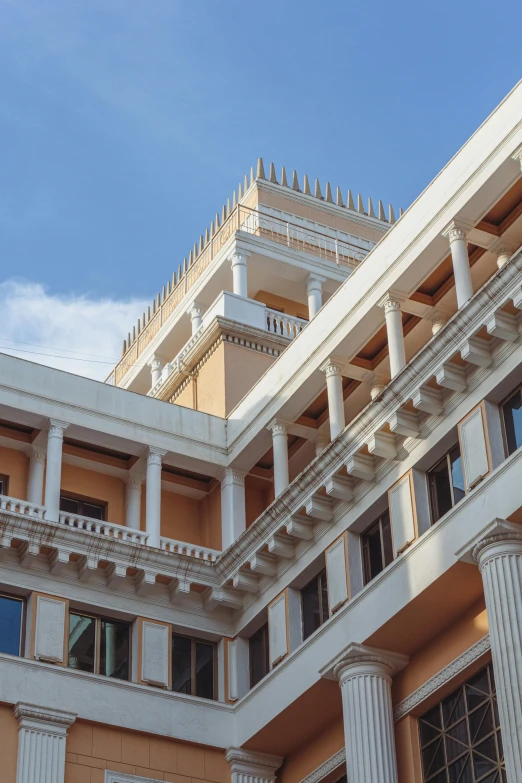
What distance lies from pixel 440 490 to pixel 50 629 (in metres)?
7.55

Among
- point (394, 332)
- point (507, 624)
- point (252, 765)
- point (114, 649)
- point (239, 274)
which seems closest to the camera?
point (507, 624)

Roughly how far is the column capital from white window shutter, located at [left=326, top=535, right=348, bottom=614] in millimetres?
4935

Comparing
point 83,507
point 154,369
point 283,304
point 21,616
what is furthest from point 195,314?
point 21,616

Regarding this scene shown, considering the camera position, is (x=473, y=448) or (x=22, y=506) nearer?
(x=473, y=448)

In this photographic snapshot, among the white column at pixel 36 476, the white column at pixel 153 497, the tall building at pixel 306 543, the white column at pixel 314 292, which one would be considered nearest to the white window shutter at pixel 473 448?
the tall building at pixel 306 543

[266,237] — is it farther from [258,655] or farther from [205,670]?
[205,670]

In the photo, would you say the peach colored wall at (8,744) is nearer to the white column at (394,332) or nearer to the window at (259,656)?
the window at (259,656)

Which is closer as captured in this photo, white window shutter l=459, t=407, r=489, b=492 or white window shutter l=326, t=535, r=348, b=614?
white window shutter l=459, t=407, r=489, b=492

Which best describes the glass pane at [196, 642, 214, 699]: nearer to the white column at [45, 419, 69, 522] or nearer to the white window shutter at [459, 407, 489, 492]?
the white column at [45, 419, 69, 522]

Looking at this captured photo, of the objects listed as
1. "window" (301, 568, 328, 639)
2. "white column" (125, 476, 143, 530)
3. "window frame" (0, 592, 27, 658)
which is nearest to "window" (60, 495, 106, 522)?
"white column" (125, 476, 143, 530)

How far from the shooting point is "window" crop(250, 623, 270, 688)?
1090 inches

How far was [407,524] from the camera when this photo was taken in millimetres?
24109

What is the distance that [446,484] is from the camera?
78.8ft

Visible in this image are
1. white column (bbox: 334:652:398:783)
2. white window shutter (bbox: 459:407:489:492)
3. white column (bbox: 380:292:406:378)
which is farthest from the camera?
white column (bbox: 380:292:406:378)
